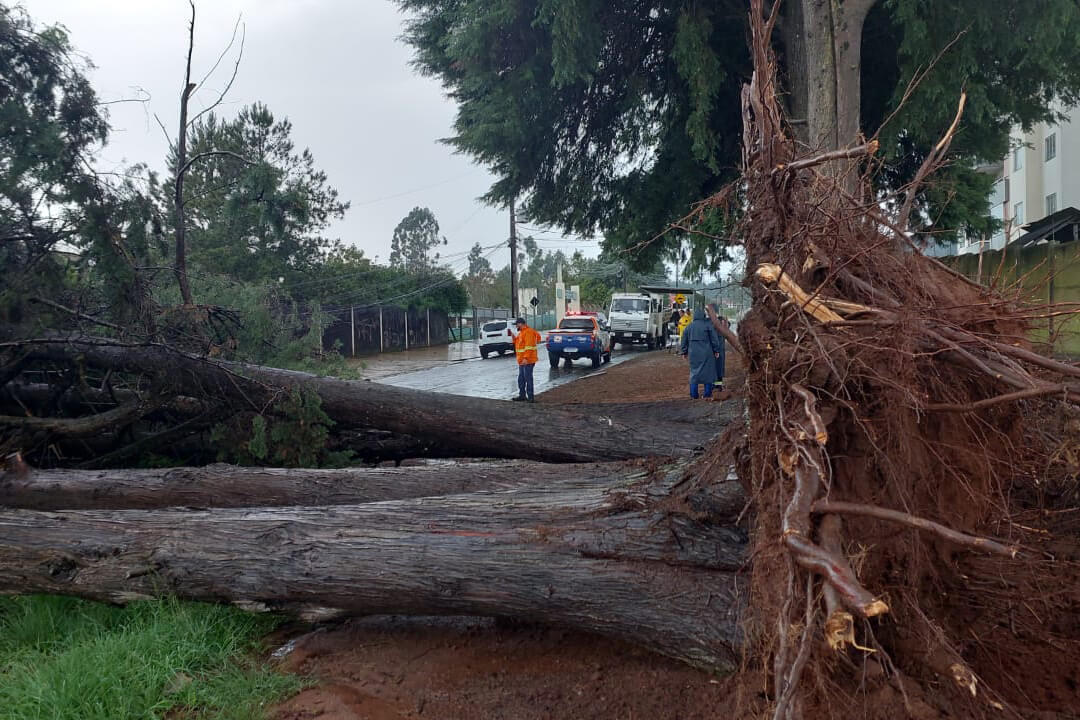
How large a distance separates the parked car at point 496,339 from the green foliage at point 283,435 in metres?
21.9

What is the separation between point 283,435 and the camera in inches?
249

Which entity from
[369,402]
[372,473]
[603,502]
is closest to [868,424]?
[603,502]

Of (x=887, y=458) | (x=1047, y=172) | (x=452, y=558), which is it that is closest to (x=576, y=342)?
(x=452, y=558)

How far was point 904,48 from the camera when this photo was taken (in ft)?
31.1

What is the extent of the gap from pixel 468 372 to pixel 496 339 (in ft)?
22.8

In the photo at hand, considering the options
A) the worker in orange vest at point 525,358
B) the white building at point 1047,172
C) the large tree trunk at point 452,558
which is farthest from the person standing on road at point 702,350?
the white building at point 1047,172

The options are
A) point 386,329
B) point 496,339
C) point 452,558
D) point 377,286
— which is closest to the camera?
point 452,558

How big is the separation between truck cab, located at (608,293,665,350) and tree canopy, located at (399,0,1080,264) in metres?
16.1

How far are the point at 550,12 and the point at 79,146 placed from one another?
6424 millimetres

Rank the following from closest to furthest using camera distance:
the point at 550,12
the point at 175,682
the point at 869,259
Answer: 1. the point at 869,259
2. the point at 175,682
3. the point at 550,12

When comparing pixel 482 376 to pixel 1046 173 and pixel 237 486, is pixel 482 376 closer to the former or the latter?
pixel 237 486

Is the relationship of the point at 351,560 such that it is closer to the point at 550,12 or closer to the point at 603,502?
the point at 603,502

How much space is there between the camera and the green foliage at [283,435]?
6.29 metres

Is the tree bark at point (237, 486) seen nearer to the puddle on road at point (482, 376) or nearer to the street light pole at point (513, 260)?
the puddle on road at point (482, 376)
